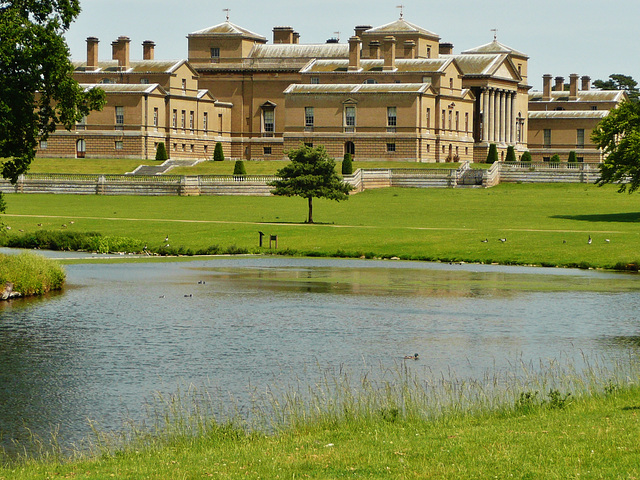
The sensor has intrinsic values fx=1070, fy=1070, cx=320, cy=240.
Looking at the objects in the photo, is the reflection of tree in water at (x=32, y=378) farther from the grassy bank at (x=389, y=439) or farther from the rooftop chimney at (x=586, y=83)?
the rooftop chimney at (x=586, y=83)

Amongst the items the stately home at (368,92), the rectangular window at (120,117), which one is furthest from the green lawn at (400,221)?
the rectangular window at (120,117)

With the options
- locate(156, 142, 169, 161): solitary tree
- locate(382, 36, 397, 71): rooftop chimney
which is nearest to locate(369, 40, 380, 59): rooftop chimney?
locate(382, 36, 397, 71): rooftop chimney

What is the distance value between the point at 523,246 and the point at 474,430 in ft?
125

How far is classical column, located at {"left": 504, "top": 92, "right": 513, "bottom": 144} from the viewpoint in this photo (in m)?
138

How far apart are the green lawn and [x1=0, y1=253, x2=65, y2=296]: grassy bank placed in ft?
54.0

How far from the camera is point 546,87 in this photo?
518 ft

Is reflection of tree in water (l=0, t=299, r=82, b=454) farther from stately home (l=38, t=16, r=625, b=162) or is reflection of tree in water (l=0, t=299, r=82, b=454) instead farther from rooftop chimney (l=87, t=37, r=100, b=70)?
rooftop chimney (l=87, t=37, r=100, b=70)

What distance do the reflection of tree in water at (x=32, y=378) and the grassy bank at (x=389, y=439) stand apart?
1801mm

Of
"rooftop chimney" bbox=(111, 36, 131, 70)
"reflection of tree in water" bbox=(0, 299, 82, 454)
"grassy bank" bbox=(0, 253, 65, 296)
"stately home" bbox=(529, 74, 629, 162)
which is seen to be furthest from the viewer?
"stately home" bbox=(529, 74, 629, 162)

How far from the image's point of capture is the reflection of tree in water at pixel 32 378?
2029 centimetres

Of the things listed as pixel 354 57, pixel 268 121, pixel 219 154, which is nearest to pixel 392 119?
pixel 354 57

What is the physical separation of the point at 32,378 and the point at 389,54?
103 metres

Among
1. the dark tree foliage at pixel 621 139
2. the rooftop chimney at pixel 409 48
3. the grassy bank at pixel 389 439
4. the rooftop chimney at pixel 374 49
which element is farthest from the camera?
the rooftop chimney at pixel 374 49

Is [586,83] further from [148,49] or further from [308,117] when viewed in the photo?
[148,49]
